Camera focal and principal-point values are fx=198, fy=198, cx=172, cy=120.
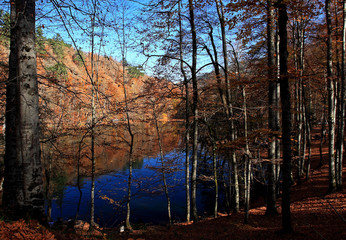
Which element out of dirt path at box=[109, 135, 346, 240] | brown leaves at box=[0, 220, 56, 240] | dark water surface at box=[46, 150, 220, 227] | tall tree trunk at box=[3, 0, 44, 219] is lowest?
dark water surface at box=[46, 150, 220, 227]

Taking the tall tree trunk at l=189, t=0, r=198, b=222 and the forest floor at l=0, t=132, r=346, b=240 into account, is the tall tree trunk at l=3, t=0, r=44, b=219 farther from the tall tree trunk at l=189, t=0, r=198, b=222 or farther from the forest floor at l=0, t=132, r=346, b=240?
the tall tree trunk at l=189, t=0, r=198, b=222

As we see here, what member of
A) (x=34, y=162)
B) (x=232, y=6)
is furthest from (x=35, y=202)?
(x=232, y=6)

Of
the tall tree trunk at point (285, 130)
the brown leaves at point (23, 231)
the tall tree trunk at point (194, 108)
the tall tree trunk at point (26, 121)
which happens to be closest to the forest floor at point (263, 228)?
the brown leaves at point (23, 231)

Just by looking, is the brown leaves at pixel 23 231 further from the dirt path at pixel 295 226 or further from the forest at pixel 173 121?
the dirt path at pixel 295 226

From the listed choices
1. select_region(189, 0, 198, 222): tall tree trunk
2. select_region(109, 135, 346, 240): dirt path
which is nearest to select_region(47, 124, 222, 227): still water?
select_region(189, 0, 198, 222): tall tree trunk

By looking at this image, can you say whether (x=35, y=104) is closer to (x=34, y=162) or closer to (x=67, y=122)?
(x=34, y=162)

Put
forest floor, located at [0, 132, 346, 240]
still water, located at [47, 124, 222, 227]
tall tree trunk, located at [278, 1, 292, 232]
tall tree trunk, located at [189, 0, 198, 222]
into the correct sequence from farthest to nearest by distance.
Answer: still water, located at [47, 124, 222, 227]
tall tree trunk, located at [189, 0, 198, 222]
tall tree trunk, located at [278, 1, 292, 232]
forest floor, located at [0, 132, 346, 240]

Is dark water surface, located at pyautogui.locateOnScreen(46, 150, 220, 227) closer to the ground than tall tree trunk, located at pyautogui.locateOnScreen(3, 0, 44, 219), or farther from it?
closer to the ground

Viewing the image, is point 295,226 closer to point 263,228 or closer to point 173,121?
point 263,228

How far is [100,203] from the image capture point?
1406 cm

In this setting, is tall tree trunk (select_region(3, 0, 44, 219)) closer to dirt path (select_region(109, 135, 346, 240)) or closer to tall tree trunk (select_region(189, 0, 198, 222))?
dirt path (select_region(109, 135, 346, 240))

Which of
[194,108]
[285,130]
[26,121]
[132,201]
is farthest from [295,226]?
[132,201]

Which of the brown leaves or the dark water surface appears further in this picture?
the dark water surface

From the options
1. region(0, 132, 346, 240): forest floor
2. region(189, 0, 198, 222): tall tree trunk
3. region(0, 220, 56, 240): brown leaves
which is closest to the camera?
region(0, 220, 56, 240): brown leaves
